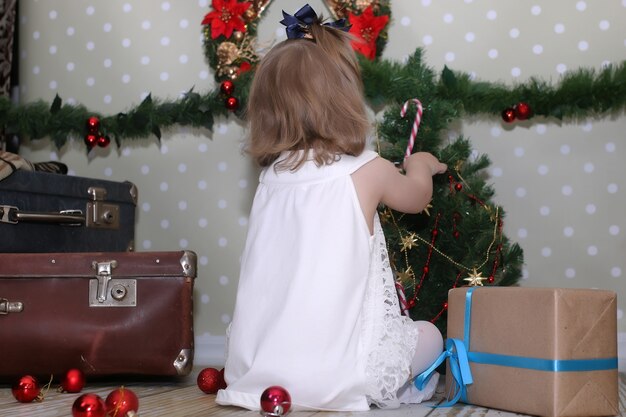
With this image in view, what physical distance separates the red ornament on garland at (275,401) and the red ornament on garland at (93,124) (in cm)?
148

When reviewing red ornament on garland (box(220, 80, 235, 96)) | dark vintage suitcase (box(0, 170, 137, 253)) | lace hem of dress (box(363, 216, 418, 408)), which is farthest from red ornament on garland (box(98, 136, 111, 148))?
lace hem of dress (box(363, 216, 418, 408))

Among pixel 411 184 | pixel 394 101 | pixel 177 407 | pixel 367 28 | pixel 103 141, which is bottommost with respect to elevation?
pixel 177 407

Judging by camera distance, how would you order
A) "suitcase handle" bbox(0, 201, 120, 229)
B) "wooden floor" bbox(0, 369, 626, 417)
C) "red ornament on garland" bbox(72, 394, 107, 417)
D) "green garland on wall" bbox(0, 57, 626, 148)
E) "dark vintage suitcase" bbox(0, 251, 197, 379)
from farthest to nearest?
1. "green garland on wall" bbox(0, 57, 626, 148)
2. "suitcase handle" bbox(0, 201, 120, 229)
3. "dark vintage suitcase" bbox(0, 251, 197, 379)
4. "wooden floor" bbox(0, 369, 626, 417)
5. "red ornament on garland" bbox(72, 394, 107, 417)

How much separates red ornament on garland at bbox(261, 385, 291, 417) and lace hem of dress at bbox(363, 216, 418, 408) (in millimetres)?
217

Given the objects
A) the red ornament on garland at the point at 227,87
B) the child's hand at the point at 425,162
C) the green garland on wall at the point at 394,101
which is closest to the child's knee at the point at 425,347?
the child's hand at the point at 425,162

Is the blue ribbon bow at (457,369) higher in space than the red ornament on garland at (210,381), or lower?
higher

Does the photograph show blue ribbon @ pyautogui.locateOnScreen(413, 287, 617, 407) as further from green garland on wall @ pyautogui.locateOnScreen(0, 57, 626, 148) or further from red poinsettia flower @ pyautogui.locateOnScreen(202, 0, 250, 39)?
red poinsettia flower @ pyautogui.locateOnScreen(202, 0, 250, 39)

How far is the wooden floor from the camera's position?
154 cm

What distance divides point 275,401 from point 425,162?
74 cm

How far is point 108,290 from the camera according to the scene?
1.95m

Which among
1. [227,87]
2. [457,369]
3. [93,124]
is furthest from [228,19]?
[457,369]

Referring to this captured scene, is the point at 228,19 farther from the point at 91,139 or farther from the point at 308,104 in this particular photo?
the point at 308,104

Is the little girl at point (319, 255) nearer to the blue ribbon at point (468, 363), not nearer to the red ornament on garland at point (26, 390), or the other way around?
the blue ribbon at point (468, 363)

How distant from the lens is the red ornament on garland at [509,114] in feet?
7.45
